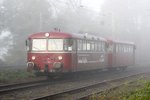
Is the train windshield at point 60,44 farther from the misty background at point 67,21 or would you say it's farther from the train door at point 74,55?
the misty background at point 67,21

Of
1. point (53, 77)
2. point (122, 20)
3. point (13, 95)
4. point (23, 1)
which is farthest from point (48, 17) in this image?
point (13, 95)

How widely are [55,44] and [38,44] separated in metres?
1.03

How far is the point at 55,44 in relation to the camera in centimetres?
2023

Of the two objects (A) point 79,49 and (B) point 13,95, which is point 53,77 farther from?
(B) point 13,95

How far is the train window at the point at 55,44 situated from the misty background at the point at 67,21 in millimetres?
13901

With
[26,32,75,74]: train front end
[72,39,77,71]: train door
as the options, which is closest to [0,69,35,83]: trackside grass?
[26,32,75,74]: train front end

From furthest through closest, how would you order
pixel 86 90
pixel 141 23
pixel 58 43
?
1. pixel 141 23
2. pixel 58 43
3. pixel 86 90

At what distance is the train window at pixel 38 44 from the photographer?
67.2ft

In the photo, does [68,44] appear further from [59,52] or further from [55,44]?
[55,44]

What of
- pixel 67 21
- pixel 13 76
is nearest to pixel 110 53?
pixel 13 76

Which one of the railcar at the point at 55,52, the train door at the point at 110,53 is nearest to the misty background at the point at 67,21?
the train door at the point at 110,53

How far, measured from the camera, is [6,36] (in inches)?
1955

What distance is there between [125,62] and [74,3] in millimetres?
31244

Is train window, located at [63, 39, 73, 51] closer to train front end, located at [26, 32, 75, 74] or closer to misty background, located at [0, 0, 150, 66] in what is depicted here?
train front end, located at [26, 32, 75, 74]
